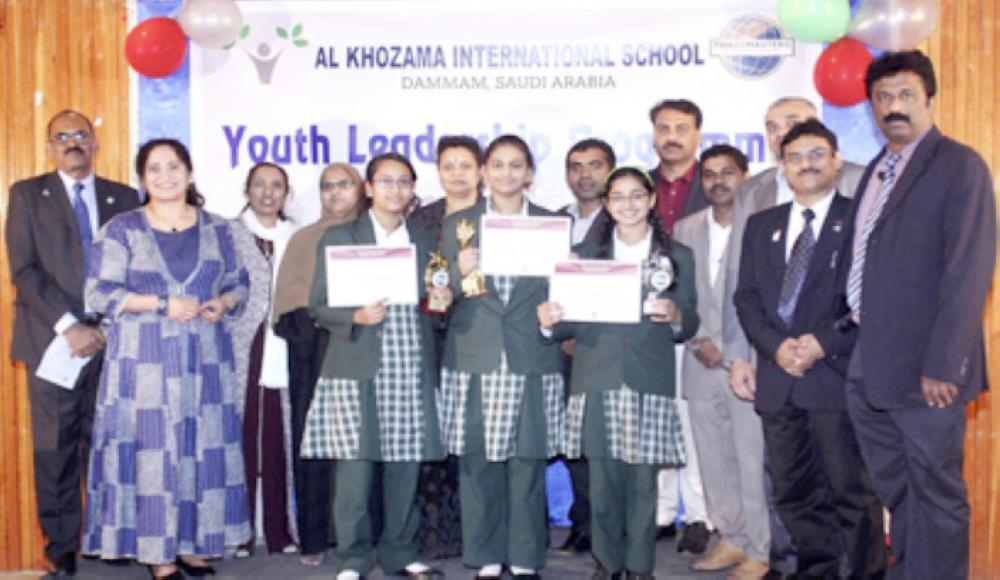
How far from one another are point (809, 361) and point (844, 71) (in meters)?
1.96

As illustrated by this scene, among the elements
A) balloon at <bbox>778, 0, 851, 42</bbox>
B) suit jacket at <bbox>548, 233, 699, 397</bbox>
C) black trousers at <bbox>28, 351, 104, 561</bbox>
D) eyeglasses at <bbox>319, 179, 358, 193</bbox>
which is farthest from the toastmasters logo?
balloon at <bbox>778, 0, 851, 42</bbox>

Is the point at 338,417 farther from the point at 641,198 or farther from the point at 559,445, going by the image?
the point at 641,198

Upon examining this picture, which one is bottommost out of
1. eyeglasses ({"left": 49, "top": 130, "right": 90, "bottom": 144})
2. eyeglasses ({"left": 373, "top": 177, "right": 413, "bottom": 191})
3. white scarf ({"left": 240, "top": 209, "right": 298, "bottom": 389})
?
white scarf ({"left": 240, "top": 209, "right": 298, "bottom": 389})

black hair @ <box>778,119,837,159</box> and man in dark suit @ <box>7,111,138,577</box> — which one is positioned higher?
black hair @ <box>778,119,837,159</box>

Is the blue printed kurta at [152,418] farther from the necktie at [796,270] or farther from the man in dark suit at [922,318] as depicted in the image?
the man in dark suit at [922,318]

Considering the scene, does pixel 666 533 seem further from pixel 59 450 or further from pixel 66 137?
pixel 66 137

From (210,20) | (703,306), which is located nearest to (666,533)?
(703,306)

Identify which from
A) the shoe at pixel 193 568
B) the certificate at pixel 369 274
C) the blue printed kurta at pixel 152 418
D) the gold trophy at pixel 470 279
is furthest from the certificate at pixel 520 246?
the shoe at pixel 193 568

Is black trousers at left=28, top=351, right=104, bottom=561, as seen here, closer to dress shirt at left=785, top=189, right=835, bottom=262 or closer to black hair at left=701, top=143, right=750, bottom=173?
black hair at left=701, top=143, right=750, bottom=173

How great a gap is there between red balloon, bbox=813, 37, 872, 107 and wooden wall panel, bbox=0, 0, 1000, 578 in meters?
0.34

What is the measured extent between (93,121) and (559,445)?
317cm

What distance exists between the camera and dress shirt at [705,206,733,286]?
5.43 meters

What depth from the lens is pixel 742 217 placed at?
520cm

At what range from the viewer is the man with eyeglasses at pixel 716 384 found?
5.32 meters
